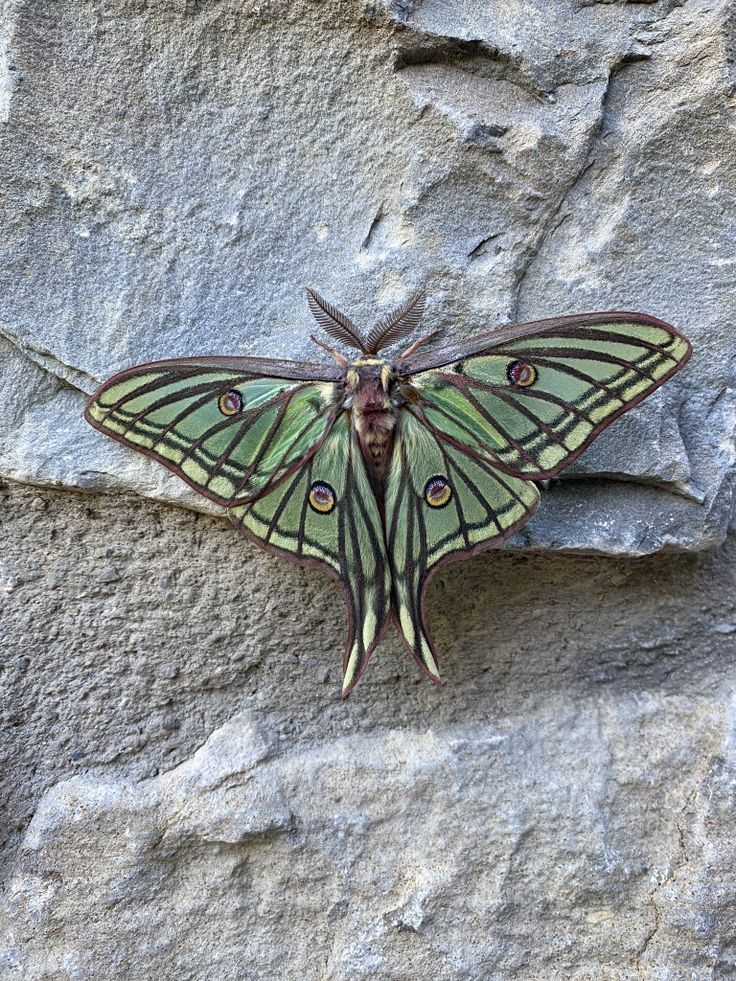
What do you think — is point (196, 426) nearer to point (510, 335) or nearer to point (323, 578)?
point (323, 578)

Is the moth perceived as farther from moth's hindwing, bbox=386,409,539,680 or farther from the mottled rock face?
the mottled rock face

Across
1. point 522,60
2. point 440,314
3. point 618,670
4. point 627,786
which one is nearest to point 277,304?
point 440,314

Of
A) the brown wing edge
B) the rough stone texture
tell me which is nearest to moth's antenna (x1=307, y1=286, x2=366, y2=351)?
the brown wing edge

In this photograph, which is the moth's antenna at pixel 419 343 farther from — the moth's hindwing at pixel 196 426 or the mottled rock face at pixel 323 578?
the moth's hindwing at pixel 196 426

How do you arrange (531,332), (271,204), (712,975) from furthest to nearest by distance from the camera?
(271,204) → (712,975) → (531,332)

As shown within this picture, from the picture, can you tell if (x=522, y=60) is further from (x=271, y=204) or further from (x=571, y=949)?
(x=571, y=949)

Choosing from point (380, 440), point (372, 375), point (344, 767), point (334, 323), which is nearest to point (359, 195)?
point (334, 323)

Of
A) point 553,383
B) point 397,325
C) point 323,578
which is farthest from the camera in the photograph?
point 323,578
